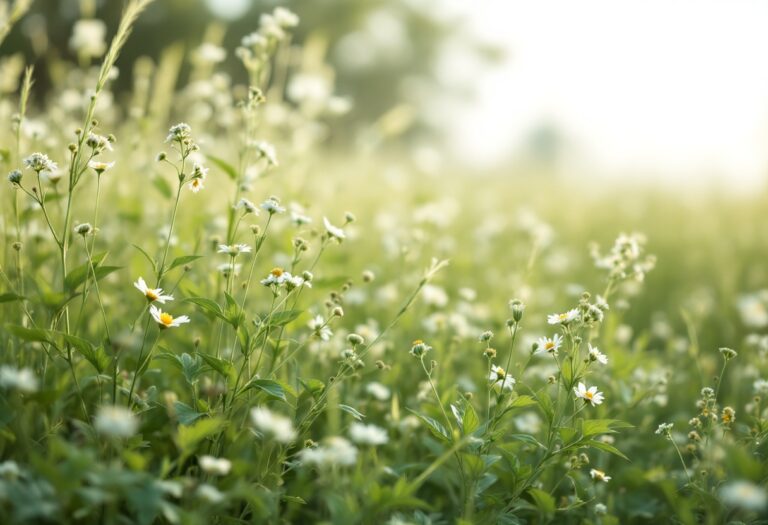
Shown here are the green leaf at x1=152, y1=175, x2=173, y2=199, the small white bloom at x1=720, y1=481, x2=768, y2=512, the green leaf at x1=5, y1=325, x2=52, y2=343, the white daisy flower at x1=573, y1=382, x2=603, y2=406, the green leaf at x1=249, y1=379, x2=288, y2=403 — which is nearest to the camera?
the small white bloom at x1=720, y1=481, x2=768, y2=512

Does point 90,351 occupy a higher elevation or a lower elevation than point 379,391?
lower

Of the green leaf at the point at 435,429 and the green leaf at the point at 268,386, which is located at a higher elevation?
the green leaf at the point at 268,386

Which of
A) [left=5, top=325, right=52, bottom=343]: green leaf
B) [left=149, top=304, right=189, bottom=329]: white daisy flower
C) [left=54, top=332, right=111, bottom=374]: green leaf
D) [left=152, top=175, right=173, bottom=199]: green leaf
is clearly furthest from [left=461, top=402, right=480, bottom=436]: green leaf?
[left=152, top=175, right=173, bottom=199]: green leaf

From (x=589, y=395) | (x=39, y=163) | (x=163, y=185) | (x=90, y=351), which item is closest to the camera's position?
(x=90, y=351)

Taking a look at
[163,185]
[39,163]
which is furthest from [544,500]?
[163,185]

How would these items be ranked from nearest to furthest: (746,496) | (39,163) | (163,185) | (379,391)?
(746,496), (39,163), (379,391), (163,185)

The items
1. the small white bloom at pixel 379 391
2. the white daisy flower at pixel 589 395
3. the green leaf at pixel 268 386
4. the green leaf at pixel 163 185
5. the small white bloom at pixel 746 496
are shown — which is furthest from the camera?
the green leaf at pixel 163 185

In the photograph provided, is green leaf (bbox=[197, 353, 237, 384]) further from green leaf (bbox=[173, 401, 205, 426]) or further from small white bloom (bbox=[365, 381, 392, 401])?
small white bloom (bbox=[365, 381, 392, 401])

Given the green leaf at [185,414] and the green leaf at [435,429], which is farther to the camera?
the green leaf at [435,429]

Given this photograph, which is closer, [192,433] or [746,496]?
[746,496]

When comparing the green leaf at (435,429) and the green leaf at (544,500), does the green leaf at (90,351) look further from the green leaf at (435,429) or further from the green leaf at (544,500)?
the green leaf at (544,500)

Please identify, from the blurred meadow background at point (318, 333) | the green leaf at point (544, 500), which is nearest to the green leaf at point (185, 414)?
the blurred meadow background at point (318, 333)

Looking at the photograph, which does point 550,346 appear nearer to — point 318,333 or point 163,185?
point 318,333

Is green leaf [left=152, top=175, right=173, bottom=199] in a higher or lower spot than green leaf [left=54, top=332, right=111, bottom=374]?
higher
